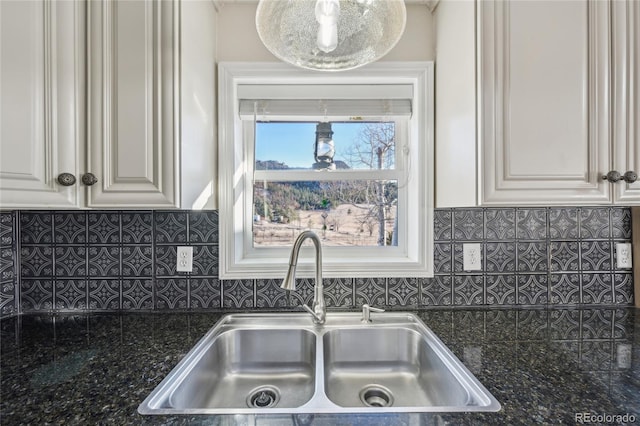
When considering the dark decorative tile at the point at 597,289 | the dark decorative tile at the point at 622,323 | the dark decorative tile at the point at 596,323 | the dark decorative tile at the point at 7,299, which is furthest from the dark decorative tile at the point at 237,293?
the dark decorative tile at the point at 597,289

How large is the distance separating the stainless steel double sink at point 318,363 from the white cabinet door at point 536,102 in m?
0.57

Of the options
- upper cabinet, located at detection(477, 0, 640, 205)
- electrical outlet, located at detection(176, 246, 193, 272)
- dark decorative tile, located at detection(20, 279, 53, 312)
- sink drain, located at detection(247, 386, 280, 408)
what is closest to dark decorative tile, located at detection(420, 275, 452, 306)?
upper cabinet, located at detection(477, 0, 640, 205)

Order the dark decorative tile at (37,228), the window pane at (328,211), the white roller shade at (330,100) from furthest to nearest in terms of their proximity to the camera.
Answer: the window pane at (328,211), the white roller shade at (330,100), the dark decorative tile at (37,228)

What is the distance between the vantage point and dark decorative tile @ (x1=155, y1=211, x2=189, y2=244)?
50.7 inches

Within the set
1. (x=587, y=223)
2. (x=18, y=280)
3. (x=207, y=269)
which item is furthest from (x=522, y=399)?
(x=18, y=280)

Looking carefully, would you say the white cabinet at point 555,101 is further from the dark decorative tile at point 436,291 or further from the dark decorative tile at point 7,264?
the dark decorative tile at point 7,264

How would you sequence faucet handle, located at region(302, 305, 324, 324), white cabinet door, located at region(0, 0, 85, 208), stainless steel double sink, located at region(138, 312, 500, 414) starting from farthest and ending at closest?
faucet handle, located at region(302, 305, 324, 324)
stainless steel double sink, located at region(138, 312, 500, 414)
white cabinet door, located at region(0, 0, 85, 208)

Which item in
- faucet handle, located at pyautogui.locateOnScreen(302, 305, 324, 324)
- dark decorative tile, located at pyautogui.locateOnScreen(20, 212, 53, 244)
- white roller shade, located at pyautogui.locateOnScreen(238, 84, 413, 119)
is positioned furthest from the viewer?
white roller shade, located at pyautogui.locateOnScreen(238, 84, 413, 119)

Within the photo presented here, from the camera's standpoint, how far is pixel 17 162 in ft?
2.82

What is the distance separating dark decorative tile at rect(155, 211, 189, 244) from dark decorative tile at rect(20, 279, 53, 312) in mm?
499

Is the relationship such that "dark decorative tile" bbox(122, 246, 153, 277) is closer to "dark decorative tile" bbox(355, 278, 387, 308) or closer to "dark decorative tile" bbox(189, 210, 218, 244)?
"dark decorative tile" bbox(189, 210, 218, 244)

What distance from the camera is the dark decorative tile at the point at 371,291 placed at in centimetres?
130
